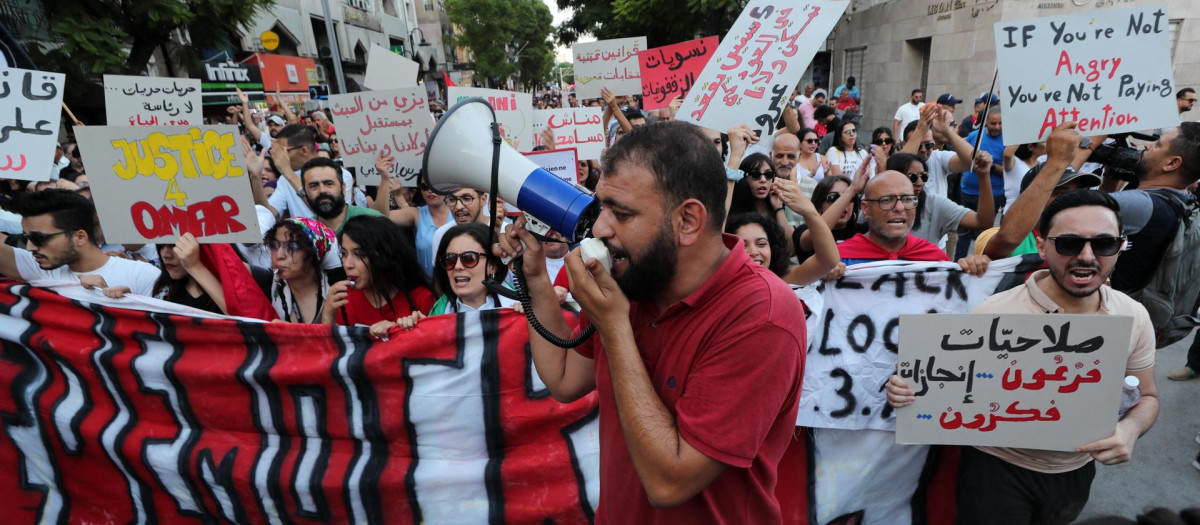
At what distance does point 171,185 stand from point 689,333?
2712 mm

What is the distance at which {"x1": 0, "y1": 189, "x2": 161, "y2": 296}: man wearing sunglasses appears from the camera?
2947mm

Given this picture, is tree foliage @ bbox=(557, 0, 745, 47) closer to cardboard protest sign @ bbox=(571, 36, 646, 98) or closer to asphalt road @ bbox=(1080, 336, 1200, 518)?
cardboard protest sign @ bbox=(571, 36, 646, 98)

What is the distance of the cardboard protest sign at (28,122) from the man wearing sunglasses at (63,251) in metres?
0.45

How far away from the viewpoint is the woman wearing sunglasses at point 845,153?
582 centimetres

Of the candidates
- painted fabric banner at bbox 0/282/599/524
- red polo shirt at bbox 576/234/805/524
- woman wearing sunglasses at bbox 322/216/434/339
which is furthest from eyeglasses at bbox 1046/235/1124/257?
woman wearing sunglasses at bbox 322/216/434/339

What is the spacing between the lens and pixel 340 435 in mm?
2531

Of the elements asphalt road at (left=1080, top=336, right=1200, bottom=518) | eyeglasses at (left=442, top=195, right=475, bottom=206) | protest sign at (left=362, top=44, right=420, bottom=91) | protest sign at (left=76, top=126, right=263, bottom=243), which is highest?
protest sign at (left=362, top=44, right=420, bottom=91)

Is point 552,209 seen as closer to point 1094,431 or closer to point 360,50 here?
point 1094,431

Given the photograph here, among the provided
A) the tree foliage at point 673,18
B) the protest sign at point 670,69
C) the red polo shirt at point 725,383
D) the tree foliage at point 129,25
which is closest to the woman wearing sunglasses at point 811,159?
the protest sign at point 670,69

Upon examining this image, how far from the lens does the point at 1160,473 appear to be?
121 inches

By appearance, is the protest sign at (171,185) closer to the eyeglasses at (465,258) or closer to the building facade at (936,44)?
the eyeglasses at (465,258)


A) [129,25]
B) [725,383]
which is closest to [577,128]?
[725,383]

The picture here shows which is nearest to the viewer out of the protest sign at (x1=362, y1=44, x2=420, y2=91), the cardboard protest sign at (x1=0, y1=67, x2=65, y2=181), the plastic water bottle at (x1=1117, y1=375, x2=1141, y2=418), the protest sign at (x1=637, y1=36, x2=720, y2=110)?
the plastic water bottle at (x1=1117, y1=375, x2=1141, y2=418)

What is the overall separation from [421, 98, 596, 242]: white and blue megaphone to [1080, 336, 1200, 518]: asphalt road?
9.59 ft
